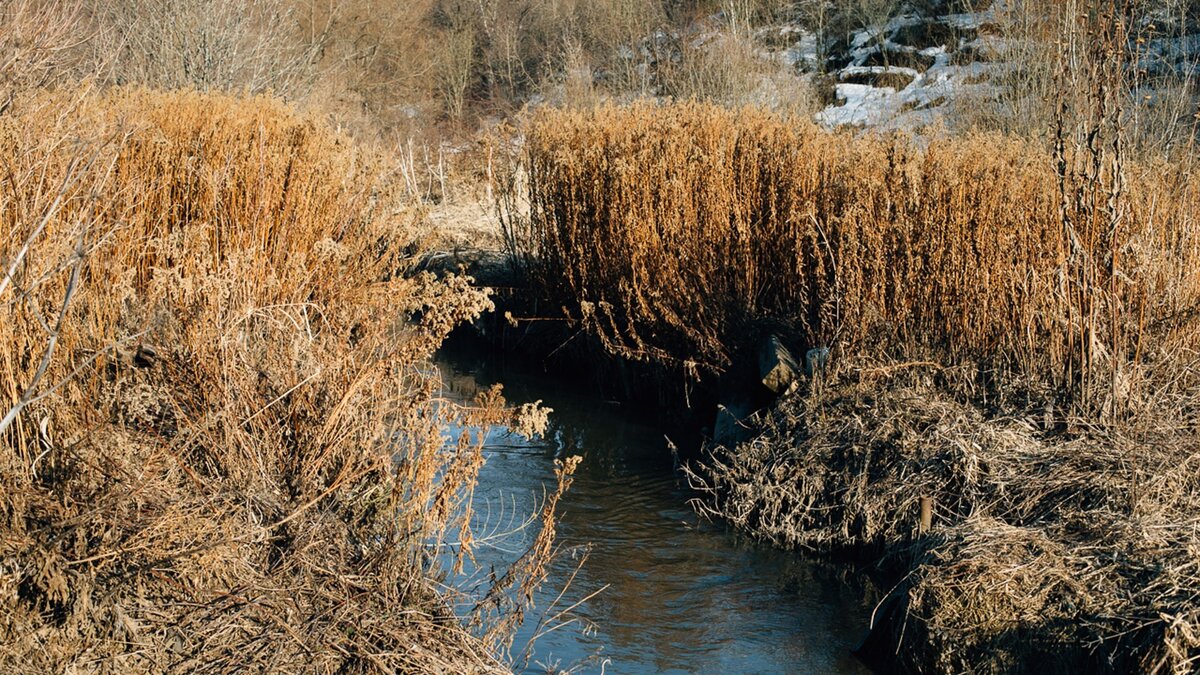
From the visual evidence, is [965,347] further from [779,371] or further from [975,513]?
[975,513]

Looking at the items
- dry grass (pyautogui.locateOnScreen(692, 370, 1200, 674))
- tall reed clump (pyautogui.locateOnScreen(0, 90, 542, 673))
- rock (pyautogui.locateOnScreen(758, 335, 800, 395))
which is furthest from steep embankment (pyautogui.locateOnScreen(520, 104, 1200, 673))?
tall reed clump (pyautogui.locateOnScreen(0, 90, 542, 673))

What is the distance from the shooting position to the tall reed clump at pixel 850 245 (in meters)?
6.30

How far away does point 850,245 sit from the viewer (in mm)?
7328

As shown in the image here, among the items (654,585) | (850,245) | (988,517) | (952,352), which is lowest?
(654,585)

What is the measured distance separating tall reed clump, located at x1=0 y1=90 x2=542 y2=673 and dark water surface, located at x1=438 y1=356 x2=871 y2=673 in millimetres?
473

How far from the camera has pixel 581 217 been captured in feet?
32.7

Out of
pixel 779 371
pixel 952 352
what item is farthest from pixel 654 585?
pixel 952 352

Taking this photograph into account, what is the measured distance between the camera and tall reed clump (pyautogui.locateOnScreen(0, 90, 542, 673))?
3.81 m

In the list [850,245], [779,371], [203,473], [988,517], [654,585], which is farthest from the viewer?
[779,371]

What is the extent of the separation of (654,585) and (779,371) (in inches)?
84.8

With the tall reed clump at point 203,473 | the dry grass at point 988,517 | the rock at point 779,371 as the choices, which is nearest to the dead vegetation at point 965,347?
the dry grass at point 988,517

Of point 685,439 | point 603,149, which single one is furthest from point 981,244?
point 603,149

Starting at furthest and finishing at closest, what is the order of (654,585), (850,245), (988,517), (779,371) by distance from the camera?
(779,371) → (850,245) → (654,585) → (988,517)

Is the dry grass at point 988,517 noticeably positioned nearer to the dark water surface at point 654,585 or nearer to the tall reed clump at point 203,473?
the dark water surface at point 654,585
